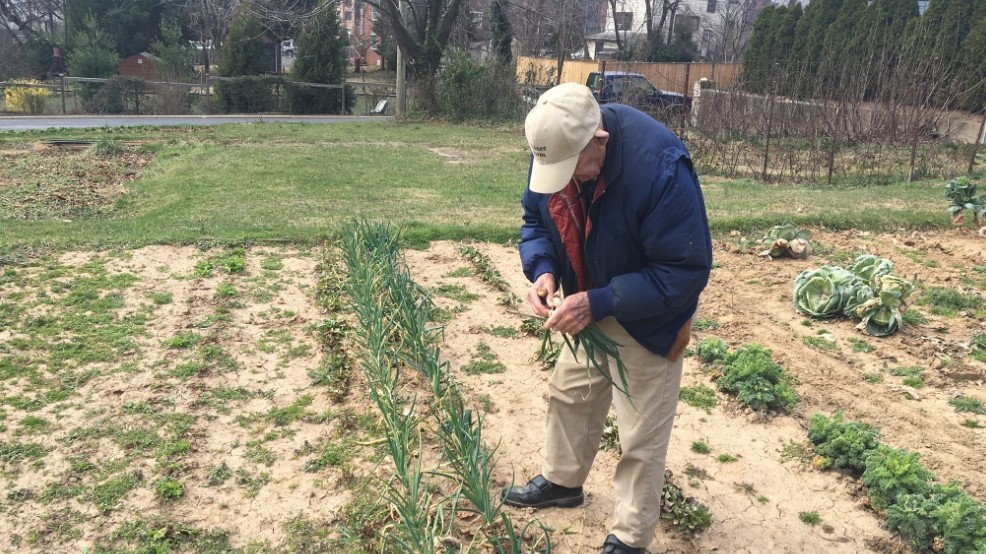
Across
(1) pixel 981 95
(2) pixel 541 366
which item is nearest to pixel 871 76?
(1) pixel 981 95

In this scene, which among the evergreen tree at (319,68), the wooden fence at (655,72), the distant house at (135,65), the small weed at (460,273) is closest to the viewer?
the small weed at (460,273)

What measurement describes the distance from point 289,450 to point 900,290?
430 centimetres

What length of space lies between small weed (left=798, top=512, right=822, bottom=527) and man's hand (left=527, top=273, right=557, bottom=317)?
155cm

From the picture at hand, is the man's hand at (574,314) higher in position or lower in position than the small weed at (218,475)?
higher

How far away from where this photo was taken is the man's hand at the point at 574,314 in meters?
2.62

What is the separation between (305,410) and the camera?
4.22 metres

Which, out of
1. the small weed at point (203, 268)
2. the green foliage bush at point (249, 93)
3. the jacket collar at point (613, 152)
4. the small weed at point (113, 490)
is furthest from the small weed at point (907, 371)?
the green foliage bush at point (249, 93)

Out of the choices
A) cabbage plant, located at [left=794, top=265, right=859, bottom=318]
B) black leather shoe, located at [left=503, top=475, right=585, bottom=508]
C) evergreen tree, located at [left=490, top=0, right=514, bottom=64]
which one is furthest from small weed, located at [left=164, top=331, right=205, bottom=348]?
evergreen tree, located at [left=490, top=0, right=514, bottom=64]

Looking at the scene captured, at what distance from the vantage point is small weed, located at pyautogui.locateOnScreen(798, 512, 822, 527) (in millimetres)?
3312

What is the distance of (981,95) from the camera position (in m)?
16.9

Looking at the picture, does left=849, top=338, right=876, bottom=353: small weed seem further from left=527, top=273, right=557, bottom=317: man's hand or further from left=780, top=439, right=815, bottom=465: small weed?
left=527, top=273, right=557, bottom=317: man's hand

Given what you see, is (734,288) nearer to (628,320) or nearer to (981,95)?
(628,320)

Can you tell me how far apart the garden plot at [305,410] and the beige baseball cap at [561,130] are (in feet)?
5.01

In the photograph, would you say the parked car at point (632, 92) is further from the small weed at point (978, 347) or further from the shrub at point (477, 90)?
the small weed at point (978, 347)
